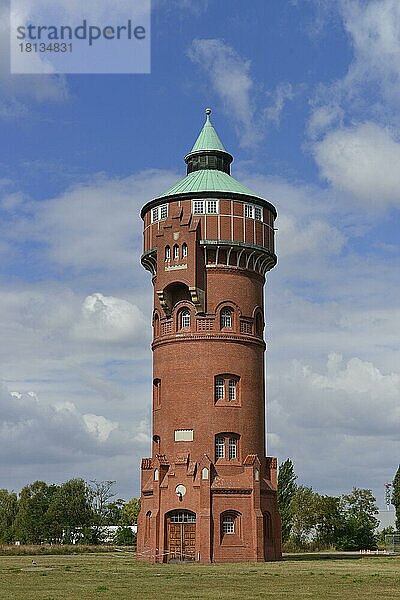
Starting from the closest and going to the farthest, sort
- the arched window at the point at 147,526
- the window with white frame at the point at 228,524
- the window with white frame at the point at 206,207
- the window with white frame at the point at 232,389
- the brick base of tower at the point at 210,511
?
the brick base of tower at the point at 210,511, the window with white frame at the point at 228,524, the arched window at the point at 147,526, the window with white frame at the point at 232,389, the window with white frame at the point at 206,207

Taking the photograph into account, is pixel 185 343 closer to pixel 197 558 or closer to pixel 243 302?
pixel 243 302

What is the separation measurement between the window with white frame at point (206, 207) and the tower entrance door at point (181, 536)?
20.0 m

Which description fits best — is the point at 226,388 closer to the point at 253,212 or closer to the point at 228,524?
the point at 228,524

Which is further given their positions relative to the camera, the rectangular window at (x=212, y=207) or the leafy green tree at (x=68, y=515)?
the leafy green tree at (x=68, y=515)

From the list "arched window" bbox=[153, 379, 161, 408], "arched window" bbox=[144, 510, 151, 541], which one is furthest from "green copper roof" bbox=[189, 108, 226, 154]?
"arched window" bbox=[144, 510, 151, 541]

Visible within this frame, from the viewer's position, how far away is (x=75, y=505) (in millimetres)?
112562

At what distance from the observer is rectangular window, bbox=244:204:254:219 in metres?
62.7

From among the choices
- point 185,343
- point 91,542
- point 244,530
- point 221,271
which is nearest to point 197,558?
point 244,530

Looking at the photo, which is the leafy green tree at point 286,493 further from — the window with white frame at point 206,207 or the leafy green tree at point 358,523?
the window with white frame at point 206,207

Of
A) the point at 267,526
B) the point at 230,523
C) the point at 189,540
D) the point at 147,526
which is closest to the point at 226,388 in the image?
the point at 230,523

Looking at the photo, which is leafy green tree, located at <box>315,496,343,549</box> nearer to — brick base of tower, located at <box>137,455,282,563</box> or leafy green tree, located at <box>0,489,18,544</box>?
brick base of tower, located at <box>137,455,282,563</box>

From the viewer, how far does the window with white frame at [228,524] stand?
190 ft

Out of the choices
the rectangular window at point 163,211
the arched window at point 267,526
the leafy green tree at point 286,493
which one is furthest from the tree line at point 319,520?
the rectangular window at point 163,211

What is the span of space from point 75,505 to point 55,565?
59722 millimetres
